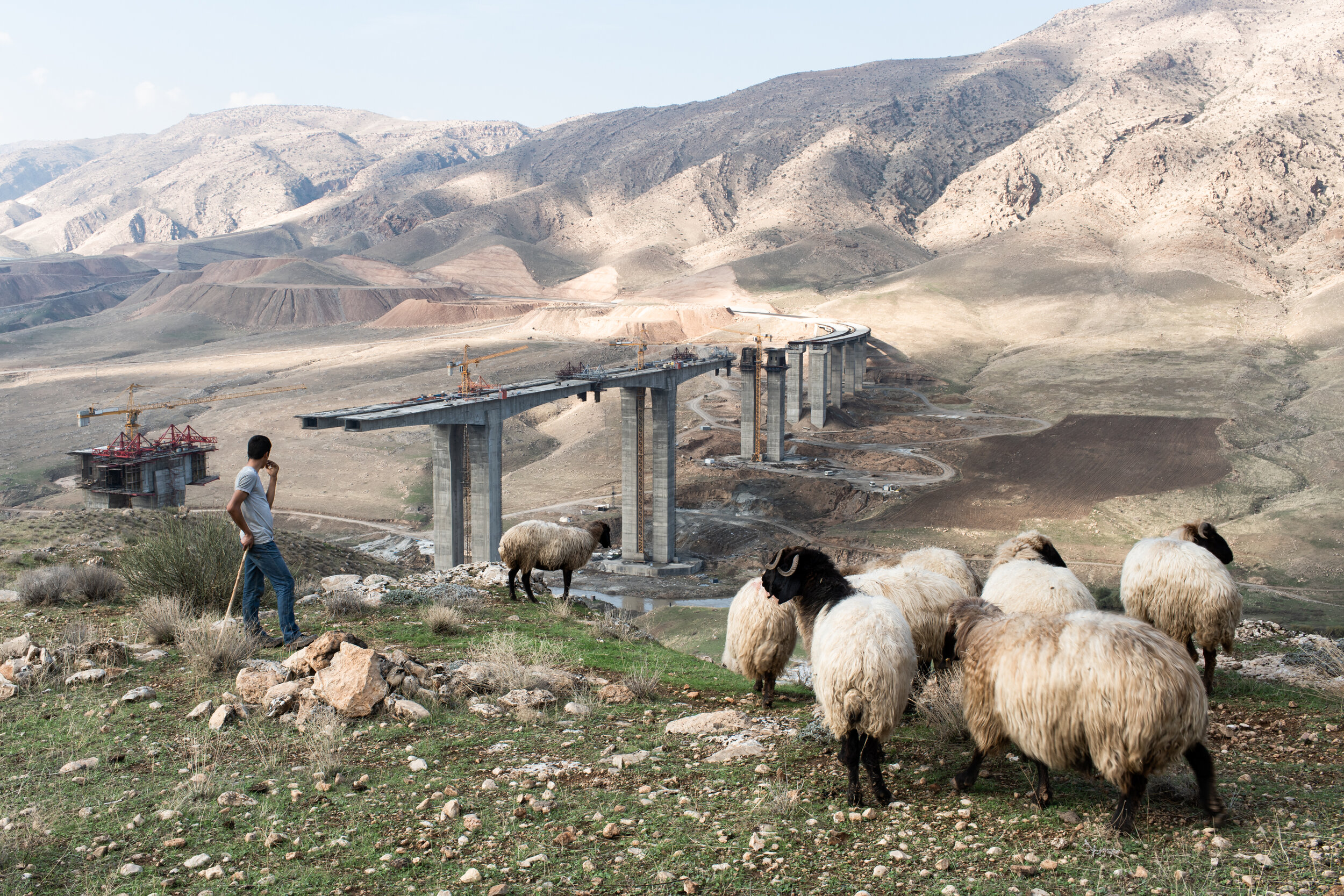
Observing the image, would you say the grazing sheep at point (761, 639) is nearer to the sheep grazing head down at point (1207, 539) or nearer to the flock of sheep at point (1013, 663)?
the flock of sheep at point (1013, 663)

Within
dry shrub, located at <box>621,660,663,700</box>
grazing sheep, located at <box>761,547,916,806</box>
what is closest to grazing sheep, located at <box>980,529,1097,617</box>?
grazing sheep, located at <box>761,547,916,806</box>

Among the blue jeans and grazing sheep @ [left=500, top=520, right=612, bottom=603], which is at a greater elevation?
the blue jeans

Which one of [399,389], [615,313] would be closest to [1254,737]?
[399,389]

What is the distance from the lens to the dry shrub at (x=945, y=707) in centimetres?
1022

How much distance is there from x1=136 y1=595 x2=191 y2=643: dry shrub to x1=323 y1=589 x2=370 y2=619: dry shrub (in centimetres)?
263

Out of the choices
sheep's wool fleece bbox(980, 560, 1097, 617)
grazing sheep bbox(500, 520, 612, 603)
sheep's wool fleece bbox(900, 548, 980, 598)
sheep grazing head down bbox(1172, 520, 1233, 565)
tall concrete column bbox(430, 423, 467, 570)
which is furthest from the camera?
tall concrete column bbox(430, 423, 467, 570)

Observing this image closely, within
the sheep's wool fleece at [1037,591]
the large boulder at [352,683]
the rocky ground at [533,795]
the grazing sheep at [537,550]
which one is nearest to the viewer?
the rocky ground at [533,795]

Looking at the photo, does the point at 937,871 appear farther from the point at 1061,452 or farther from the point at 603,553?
the point at 1061,452

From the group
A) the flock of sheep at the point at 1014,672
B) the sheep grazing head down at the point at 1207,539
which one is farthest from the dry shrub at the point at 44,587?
the sheep grazing head down at the point at 1207,539

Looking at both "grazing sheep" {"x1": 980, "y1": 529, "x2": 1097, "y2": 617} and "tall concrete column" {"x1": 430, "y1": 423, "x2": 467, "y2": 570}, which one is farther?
"tall concrete column" {"x1": 430, "y1": 423, "x2": 467, "y2": 570}

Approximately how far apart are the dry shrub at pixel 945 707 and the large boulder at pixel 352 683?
21.0ft

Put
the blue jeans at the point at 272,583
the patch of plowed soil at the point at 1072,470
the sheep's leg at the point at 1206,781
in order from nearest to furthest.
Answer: the sheep's leg at the point at 1206,781, the blue jeans at the point at 272,583, the patch of plowed soil at the point at 1072,470

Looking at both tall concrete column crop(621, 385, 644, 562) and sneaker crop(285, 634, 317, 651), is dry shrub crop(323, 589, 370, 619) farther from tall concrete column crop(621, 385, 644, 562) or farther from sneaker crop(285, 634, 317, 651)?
tall concrete column crop(621, 385, 644, 562)

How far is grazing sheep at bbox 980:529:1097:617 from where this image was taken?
1159cm
